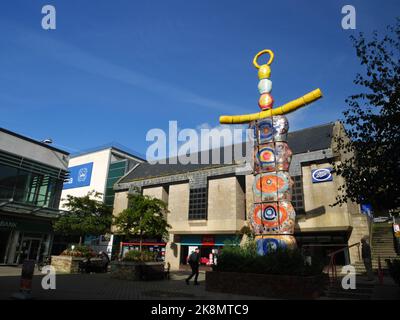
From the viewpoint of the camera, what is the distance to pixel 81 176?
154 feet

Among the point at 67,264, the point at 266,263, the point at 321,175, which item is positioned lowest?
the point at 67,264

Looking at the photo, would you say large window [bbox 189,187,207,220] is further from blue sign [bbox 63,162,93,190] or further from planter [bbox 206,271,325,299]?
blue sign [bbox 63,162,93,190]

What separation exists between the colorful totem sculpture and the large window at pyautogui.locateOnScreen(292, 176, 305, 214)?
10.4 meters

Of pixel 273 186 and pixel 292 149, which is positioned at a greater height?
pixel 292 149

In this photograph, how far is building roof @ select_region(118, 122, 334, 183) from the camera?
2534 centimetres

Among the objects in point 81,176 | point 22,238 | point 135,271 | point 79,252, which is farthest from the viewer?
point 81,176

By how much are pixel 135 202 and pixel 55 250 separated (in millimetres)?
12837

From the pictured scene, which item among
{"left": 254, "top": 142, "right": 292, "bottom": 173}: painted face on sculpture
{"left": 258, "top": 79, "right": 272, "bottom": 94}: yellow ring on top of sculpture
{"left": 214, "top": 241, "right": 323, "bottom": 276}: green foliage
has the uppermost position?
{"left": 258, "top": 79, "right": 272, "bottom": 94}: yellow ring on top of sculpture

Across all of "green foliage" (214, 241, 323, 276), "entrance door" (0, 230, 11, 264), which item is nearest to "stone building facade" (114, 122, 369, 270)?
A: "green foliage" (214, 241, 323, 276)

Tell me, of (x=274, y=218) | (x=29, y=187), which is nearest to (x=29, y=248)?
(x=29, y=187)

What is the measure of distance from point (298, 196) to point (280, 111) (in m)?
11.2

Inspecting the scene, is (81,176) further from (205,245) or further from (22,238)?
(205,245)

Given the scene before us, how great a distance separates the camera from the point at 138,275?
15000mm
